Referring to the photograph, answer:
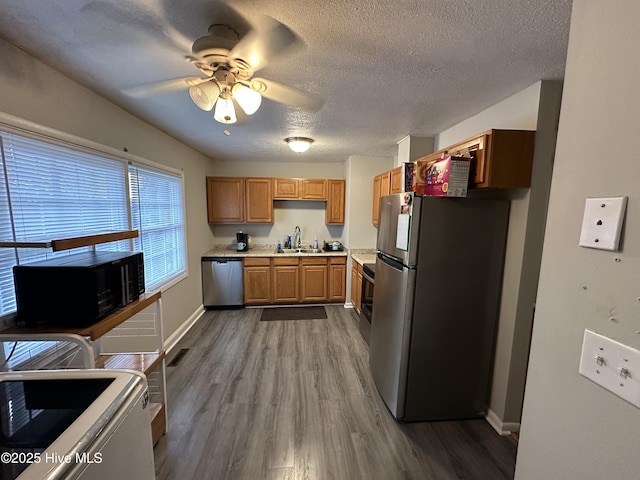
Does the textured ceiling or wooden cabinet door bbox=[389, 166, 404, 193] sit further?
wooden cabinet door bbox=[389, 166, 404, 193]

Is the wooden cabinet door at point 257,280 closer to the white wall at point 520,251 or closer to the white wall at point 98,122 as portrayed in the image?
the white wall at point 98,122

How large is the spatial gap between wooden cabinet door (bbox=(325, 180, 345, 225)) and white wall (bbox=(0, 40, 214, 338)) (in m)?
2.09

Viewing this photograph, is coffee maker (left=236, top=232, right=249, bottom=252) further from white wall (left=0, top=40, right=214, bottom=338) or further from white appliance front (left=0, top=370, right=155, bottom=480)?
white appliance front (left=0, top=370, right=155, bottom=480)

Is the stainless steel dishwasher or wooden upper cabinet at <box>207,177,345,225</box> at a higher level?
wooden upper cabinet at <box>207,177,345,225</box>

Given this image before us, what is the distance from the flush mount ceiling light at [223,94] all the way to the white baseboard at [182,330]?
2629mm

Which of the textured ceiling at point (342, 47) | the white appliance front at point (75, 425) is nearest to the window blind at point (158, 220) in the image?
the textured ceiling at point (342, 47)

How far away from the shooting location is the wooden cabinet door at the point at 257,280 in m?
4.27

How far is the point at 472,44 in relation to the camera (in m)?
1.31

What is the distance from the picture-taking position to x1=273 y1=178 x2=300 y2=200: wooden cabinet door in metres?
4.50

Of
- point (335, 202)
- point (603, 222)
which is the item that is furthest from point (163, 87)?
point (335, 202)

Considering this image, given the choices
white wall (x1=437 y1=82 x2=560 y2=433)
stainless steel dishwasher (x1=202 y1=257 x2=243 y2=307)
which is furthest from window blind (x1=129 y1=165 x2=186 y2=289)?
white wall (x1=437 y1=82 x2=560 y2=433)

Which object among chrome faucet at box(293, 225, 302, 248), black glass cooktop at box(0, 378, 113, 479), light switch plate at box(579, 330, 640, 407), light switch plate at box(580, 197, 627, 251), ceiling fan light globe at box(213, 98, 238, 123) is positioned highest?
A: ceiling fan light globe at box(213, 98, 238, 123)

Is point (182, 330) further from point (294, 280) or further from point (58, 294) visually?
point (58, 294)

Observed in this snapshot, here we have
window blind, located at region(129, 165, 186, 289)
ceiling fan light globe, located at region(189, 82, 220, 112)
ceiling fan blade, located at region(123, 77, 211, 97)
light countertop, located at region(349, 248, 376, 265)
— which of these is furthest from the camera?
light countertop, located at region(349, 248, 376, 265)
